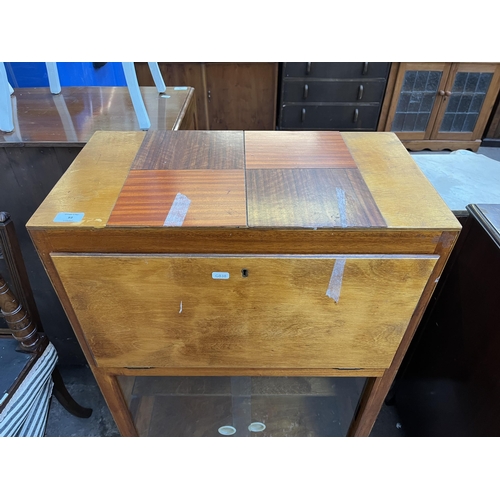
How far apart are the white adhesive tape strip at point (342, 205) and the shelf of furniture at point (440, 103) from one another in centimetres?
231

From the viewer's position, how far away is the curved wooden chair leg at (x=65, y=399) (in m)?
1.23

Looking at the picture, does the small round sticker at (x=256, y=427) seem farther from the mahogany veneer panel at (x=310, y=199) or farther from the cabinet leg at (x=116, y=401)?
the mahogany veneer panel at (x=310, y=199)

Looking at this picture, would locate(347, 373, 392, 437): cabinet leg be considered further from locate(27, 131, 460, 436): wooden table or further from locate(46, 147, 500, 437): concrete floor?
locate(46, 147, 500, 437): concrete floor

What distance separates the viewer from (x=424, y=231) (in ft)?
2.07

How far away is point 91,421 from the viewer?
1396mm

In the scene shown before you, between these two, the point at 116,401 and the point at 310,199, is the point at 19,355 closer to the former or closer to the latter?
the point at 116,401

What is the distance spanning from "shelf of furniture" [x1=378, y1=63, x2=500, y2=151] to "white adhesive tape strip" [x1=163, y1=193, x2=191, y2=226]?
245 cm

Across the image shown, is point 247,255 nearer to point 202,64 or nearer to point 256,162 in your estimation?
point 256,162

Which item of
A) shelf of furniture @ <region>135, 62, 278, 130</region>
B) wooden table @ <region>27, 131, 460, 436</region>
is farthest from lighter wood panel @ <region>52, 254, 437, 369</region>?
shelf of furniture @ <region>135, 62, 278, 130</region>

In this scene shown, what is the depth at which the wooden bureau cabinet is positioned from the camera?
256 centimetres

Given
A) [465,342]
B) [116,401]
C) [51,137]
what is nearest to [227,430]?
[116,401]

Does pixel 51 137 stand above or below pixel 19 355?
above

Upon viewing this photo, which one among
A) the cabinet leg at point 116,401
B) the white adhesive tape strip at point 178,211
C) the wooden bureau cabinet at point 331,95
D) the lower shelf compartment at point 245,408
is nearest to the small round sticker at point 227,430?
the lower shelf compartment at point 245,408

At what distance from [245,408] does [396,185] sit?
2.67ft
